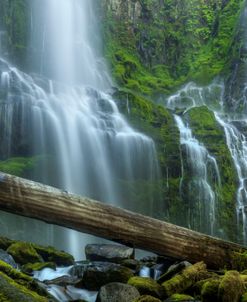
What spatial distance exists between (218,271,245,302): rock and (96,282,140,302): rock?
1.04 m

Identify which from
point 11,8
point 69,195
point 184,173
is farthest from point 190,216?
point 11,8

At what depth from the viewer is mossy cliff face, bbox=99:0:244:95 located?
110 feet

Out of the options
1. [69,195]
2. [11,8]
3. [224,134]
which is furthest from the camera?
[11,8]

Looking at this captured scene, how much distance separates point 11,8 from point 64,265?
80.0ft

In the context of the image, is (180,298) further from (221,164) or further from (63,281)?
(221,164)

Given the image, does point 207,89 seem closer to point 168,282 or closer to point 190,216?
point 190,216

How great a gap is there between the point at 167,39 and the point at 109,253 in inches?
1183

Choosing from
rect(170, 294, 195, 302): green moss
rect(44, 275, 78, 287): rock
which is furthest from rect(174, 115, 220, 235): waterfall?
rect(170, 294, 195, 302): green moss

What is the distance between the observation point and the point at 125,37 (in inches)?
1417

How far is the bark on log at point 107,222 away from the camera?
16.9ft

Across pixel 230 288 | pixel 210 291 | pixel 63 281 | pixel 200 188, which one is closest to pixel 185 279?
pixel 210 291

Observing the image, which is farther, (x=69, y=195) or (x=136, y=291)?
(x=136, y=291)

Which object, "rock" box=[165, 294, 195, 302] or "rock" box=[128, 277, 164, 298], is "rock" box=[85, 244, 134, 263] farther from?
"rock" box=[165, 294, 195, 302]

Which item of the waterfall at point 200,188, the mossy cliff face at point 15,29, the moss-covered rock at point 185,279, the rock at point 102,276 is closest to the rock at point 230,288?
the moss-covered rock at point 185,279
